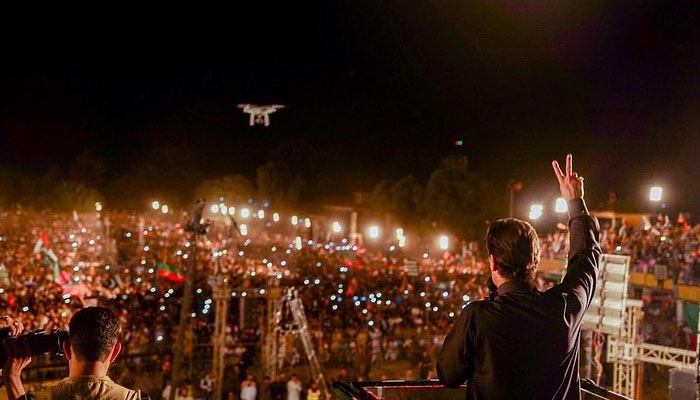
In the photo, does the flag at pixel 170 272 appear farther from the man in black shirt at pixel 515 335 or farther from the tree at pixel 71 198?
the tree at pixel 71 198

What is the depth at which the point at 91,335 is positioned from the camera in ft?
8.13

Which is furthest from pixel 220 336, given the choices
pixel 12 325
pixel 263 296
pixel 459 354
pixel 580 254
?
pixel 459 354

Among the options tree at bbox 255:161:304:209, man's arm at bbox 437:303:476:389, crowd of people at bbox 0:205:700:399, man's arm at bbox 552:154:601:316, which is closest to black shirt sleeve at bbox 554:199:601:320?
man's arm at bbox 552:154:601:316

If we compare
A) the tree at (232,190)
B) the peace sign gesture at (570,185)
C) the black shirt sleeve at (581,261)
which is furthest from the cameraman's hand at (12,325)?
the tree at (232,190)

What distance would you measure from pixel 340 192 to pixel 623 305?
45.9 m

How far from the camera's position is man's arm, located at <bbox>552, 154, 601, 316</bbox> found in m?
2.34

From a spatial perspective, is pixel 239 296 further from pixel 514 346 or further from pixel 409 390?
pixel 514 346

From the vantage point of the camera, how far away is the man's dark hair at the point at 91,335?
2.48 m

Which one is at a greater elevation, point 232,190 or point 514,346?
point 232,190

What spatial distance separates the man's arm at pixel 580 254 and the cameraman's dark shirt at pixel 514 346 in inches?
3.4

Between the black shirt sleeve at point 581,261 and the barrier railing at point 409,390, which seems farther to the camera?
the barrier railing at point 409,390

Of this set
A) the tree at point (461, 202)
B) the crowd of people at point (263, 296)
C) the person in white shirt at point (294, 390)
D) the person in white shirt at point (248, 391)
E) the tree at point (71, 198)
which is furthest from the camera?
the tree at point (71, 198)

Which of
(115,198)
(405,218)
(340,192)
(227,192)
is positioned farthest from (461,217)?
(115,198)

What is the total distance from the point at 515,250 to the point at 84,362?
65.1 inches
